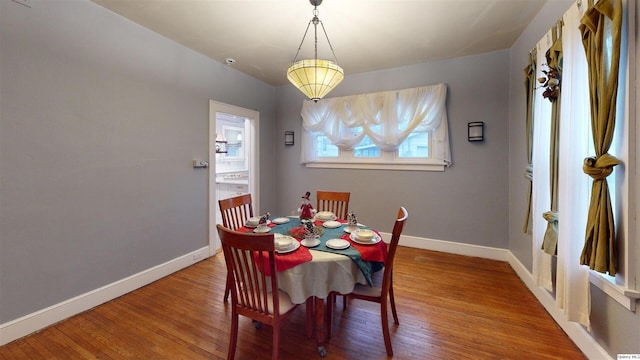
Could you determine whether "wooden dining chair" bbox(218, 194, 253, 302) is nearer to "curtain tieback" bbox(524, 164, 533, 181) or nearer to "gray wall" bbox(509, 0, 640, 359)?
"gray wall" bbox(509, 0, 640, 359)

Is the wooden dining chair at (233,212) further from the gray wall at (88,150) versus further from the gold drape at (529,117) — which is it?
the gold drape at (529,117)

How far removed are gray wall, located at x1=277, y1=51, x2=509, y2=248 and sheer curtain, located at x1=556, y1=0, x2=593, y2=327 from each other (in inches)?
63.7

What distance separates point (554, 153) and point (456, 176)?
5.13 ft

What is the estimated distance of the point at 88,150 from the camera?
2244 mm

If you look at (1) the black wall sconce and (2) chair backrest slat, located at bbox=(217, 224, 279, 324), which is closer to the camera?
(2) chair backrest slat, located at bbox=(217, 224, 279, 324)

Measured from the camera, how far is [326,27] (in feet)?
8.55

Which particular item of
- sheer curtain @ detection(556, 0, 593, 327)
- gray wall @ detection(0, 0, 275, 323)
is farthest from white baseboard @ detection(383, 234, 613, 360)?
gray wall @ detection(0, 0, 275, 323)

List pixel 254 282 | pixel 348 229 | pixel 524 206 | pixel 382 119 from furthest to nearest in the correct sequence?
pixel 382 119 → pixel 524 206 → pixel 348 229 → pixel 254 282

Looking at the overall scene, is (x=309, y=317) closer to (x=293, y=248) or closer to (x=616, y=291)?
(x=293, y=248)

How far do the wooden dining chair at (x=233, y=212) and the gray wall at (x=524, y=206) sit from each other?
103 inches

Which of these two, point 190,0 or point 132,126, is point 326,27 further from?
point 132,126

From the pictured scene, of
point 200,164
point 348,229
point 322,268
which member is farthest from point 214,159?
point 322,268

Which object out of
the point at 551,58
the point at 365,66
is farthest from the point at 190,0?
the point at 551,58

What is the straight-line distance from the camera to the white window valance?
11.3 ft
